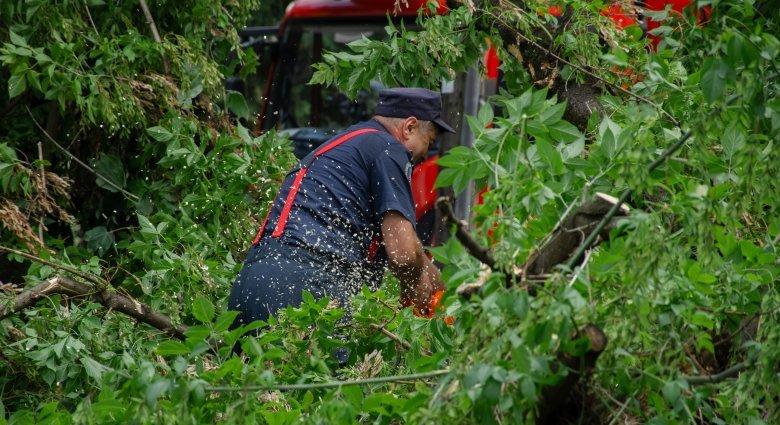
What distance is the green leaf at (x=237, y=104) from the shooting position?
22.0 feet

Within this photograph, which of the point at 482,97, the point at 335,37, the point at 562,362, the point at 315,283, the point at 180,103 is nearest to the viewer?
the point at 562,362

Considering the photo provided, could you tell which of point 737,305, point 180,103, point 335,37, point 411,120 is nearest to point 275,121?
point 335,37

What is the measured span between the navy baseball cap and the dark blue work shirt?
25cm

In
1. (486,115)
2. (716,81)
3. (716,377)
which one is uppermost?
(716,81)

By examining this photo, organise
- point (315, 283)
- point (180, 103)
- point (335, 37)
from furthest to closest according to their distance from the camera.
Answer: point (335, 37) < point (180, 103) < point (315, 283)

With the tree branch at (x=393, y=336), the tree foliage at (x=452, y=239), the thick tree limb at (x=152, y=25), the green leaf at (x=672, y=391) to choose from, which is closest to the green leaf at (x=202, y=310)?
the tree foliage at (x=452, y=239)

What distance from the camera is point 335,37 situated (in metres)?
10.0

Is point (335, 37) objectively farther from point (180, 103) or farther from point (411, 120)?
point (411, 120)

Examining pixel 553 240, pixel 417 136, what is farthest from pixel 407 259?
pixel 553 240

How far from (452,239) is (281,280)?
2.15 meters

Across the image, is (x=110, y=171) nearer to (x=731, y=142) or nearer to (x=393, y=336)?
(x=393, y=336)

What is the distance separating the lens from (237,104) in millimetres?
6742

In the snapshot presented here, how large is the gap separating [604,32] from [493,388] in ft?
9.97

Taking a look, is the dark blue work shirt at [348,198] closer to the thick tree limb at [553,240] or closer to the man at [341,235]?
the man at [341,235]
